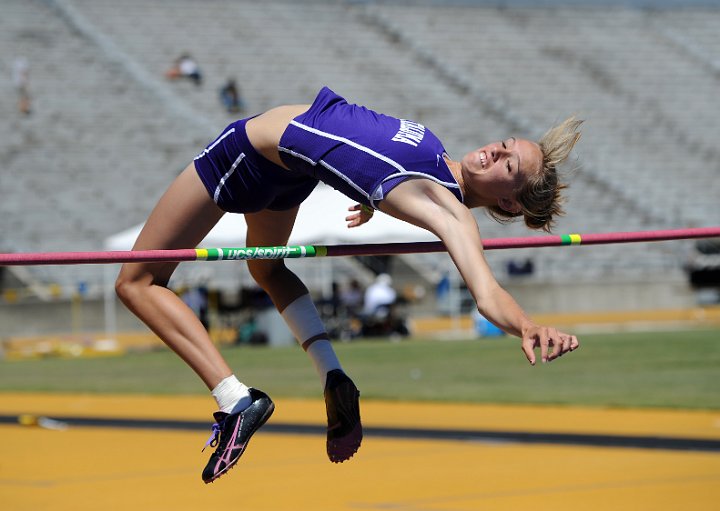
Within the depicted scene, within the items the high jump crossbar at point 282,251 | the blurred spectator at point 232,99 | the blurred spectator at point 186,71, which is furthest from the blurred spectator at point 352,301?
the high jump crossbar at point 282,251

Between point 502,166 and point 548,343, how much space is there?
1133 millimetres

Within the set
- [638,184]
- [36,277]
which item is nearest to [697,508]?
[36,277]

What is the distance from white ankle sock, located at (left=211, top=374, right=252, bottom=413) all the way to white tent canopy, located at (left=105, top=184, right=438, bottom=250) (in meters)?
13.6

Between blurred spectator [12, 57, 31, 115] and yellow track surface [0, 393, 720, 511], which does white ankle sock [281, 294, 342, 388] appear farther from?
blurred spectator [12, 57, 31, 115]

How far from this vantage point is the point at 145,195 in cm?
2767

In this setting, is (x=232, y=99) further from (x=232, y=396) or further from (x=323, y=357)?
(x=232, y=396)

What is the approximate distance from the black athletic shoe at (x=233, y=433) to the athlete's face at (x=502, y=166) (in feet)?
3.69

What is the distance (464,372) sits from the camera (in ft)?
47.0

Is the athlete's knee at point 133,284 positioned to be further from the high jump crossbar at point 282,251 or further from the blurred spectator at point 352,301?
the blurred spectator at point 352,301

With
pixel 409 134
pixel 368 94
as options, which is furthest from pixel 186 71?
pixel 409 134

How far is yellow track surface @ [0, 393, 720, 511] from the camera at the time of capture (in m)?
6.29

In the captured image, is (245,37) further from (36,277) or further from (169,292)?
(169,292)

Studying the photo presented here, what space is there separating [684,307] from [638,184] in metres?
5.15

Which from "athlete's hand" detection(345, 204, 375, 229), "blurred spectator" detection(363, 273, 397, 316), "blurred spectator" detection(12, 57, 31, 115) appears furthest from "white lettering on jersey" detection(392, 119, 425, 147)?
"blurred spectator" detection(12, 57, 31, 115)
